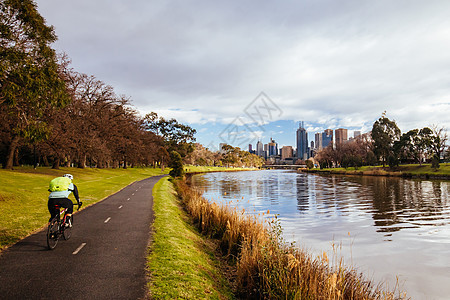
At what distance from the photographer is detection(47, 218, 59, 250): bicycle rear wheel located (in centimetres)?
884

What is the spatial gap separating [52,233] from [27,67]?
16012mm

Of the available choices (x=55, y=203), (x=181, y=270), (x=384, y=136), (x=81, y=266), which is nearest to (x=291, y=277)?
(x=181, y=270)

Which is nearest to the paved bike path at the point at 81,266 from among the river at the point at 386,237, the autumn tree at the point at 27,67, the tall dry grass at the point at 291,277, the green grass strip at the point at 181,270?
the green grass strip at the point at 181,270

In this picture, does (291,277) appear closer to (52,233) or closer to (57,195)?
(52,233)

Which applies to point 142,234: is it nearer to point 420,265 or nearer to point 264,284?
point 264,284

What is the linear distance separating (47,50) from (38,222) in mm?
16285

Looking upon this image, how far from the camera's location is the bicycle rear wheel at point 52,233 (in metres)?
8.84

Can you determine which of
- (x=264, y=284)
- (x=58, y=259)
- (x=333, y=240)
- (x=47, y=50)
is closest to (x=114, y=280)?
(x=58, y=259)

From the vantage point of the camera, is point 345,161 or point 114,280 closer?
point 114,280

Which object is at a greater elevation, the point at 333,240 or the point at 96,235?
the point at 96,235

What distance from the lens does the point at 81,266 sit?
746 centimetres

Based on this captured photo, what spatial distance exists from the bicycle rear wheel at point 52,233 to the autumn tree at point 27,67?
533 inches

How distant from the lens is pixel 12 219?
1277 centimetres

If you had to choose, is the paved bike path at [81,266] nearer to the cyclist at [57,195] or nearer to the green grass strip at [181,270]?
the green grass strip at [181,270]
